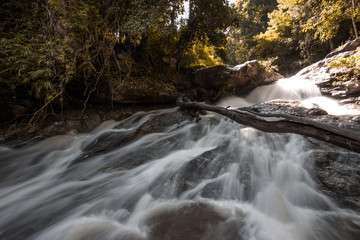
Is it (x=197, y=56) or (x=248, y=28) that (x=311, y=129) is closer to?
(x=197, y=56)

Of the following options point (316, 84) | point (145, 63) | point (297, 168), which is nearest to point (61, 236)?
point (297, 168)

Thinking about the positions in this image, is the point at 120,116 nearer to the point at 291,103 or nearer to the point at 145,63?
the point at 145,63

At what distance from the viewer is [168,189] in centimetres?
220

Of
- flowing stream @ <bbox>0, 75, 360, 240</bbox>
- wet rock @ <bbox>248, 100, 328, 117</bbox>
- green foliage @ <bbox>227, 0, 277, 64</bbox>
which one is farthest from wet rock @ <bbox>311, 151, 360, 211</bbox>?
green foliage @ <bbox>227, 0, 277, 64</bbox>

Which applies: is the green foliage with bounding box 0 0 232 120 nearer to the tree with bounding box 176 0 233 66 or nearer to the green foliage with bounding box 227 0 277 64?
the tree with bounding box 176 0 233 66

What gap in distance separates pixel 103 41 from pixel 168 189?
4.58 m

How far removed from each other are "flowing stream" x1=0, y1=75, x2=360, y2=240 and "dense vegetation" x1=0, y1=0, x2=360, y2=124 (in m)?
1.52

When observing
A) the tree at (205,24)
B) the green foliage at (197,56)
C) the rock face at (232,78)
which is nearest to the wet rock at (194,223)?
the tree at (205,24)

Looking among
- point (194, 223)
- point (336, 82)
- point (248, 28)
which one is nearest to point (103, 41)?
point (194, 223)

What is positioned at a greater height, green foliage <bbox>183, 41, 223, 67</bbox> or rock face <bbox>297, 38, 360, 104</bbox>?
green foliage <bbox>183, 41, 223, 67</bbox>

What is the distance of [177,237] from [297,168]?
2.34 m

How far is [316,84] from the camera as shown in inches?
261

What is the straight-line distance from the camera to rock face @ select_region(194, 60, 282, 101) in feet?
25.5

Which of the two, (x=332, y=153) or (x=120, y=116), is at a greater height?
(x=120, y=116)
